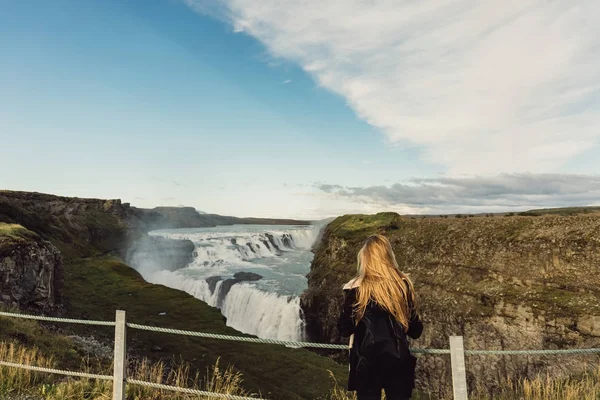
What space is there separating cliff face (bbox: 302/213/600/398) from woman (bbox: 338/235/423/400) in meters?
18.8

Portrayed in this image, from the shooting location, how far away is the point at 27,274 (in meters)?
24.0

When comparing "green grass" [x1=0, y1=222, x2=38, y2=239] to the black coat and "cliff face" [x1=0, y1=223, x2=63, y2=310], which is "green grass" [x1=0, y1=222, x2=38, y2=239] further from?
the black coat

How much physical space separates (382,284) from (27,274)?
90.0 ft

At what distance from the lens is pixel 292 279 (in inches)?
2044

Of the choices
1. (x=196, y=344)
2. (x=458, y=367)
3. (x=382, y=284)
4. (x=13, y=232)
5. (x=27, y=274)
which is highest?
(x=13, y=232)

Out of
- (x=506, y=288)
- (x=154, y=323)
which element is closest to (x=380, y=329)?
(x=506, y=288)

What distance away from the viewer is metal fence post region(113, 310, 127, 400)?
5.92m

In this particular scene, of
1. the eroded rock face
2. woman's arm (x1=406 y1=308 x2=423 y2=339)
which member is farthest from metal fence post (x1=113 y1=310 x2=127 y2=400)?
the eroded rock face

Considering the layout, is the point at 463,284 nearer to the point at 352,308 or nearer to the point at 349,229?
the point at 349,229

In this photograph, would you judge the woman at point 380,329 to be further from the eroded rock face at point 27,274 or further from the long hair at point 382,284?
the eroded rock face at point 27,274

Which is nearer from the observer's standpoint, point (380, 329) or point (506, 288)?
point (380, 329)

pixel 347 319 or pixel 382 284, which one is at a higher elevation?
pixel 382 284

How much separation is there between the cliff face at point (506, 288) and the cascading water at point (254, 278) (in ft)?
47.0

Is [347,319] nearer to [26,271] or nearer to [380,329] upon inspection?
[380,329]
